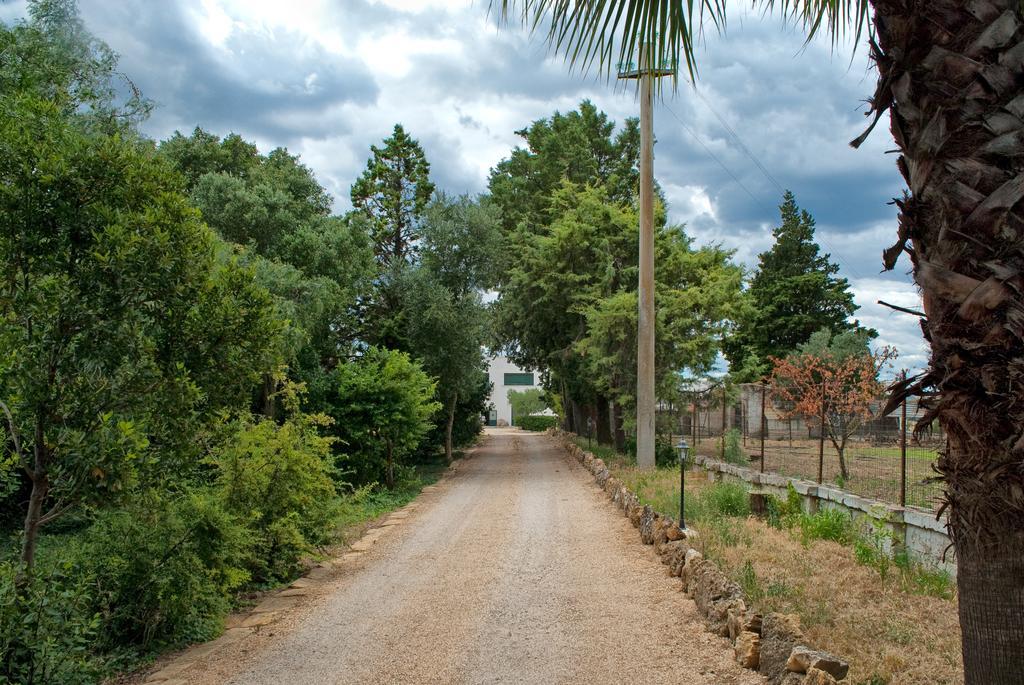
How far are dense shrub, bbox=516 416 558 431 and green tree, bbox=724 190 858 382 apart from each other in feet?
54.6

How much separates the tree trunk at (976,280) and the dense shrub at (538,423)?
5361cm

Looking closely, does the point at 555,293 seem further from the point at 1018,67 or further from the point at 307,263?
the point at 1018,67

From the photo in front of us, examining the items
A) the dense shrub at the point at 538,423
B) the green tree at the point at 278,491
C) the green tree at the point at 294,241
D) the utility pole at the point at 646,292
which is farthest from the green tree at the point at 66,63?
the dense shrub at the point at 538,423

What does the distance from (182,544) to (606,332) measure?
49.4ft

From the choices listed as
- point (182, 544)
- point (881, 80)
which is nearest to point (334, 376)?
point (182, 544)

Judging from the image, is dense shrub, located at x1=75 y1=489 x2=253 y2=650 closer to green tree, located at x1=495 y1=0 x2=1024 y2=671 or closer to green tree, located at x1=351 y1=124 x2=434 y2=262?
green tree, located at x1=495 y1=0 x2=1024 y2=671

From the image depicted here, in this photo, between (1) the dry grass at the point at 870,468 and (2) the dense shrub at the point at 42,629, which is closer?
(2) the dense shrub at the point at 42,629

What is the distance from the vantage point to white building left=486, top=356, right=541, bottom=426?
72.2 meters

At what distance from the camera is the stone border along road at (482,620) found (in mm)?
5594

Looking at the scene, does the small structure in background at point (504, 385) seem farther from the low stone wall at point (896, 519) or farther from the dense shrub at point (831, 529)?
the dense shrub at point (831, 529)

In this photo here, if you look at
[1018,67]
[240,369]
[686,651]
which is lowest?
[686,651]

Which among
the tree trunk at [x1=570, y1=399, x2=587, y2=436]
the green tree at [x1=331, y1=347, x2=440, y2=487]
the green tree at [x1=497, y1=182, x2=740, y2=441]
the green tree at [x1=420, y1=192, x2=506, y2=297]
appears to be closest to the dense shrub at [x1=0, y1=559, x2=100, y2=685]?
the green tree at [x1=331, y1=347, x2=440, y2=487]

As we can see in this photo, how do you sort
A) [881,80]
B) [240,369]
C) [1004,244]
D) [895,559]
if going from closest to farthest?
[1004,244]
[881,80]
[240,369]
[895,559]

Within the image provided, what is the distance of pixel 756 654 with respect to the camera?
204 inches
